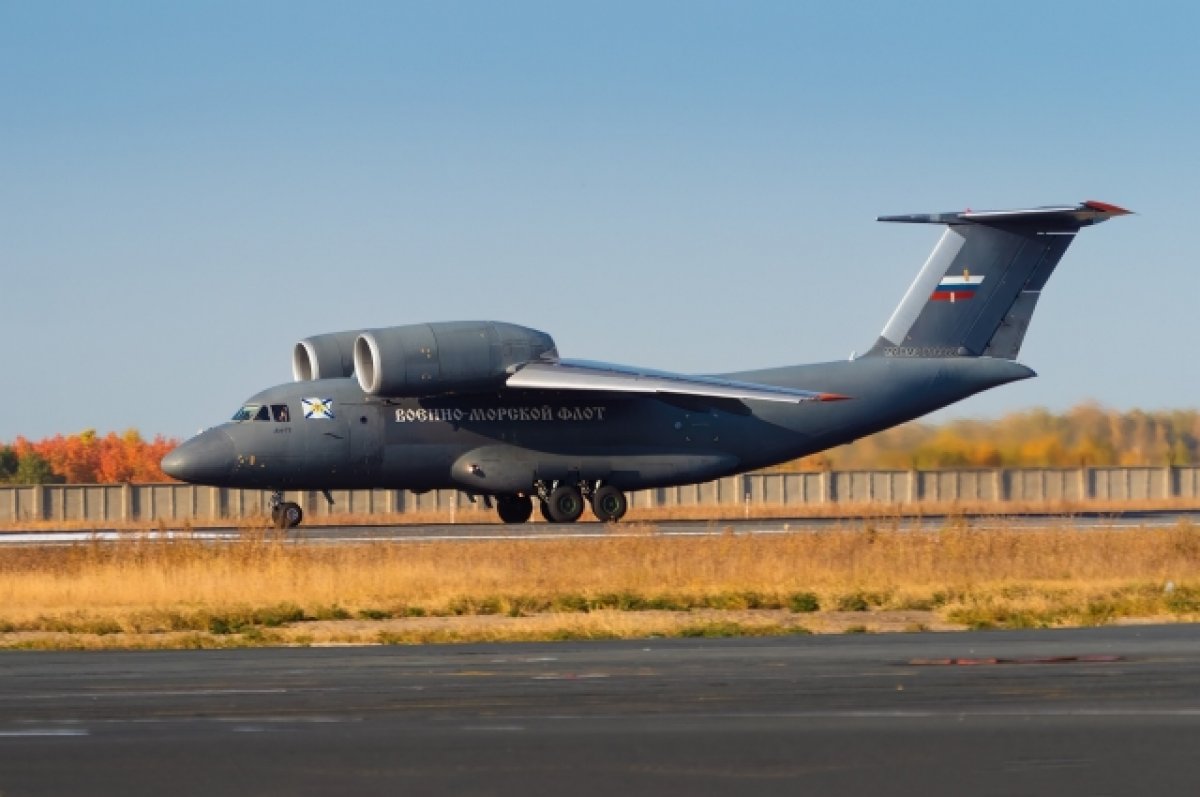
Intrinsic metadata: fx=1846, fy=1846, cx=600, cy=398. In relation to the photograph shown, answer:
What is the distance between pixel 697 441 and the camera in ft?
136

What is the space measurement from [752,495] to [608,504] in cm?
2199

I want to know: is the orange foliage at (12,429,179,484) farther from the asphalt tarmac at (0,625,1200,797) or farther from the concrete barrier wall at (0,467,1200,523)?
the asphalt tarmac at (0,625,1200,797)

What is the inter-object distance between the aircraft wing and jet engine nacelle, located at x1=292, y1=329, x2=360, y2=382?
14.4 feet

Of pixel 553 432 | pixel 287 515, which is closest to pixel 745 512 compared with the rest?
pixel 553 432

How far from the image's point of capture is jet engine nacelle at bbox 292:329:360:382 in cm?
4059

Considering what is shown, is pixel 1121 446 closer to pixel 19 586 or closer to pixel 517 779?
pixel 19 586

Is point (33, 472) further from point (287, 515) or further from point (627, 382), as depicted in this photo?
point (627, 382)

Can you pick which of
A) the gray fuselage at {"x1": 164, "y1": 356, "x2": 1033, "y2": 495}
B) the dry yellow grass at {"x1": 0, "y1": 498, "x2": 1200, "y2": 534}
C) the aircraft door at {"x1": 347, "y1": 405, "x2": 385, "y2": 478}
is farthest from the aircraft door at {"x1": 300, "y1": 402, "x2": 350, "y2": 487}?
the dry yellow grass at {"x1": 0, "y1": 498, "x2": 1200, "y2": 534}

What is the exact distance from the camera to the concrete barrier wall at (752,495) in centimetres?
5034

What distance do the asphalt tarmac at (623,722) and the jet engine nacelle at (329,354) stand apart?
23496 millimetres

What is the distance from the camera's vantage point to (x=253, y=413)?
38.1 m

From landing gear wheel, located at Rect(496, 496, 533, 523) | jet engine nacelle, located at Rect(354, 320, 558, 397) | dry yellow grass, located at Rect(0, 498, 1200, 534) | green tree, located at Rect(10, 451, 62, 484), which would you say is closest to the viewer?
jet engine nacelle, located at Rect(354, 320, 558, 397)

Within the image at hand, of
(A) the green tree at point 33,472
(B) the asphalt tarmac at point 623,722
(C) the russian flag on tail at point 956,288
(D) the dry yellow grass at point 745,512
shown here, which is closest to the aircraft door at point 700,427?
(D) the dry yellow grass at point 745,512

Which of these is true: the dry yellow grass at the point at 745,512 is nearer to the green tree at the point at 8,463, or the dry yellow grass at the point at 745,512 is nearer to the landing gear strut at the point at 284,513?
the landing gear strut at the point at 284,513
